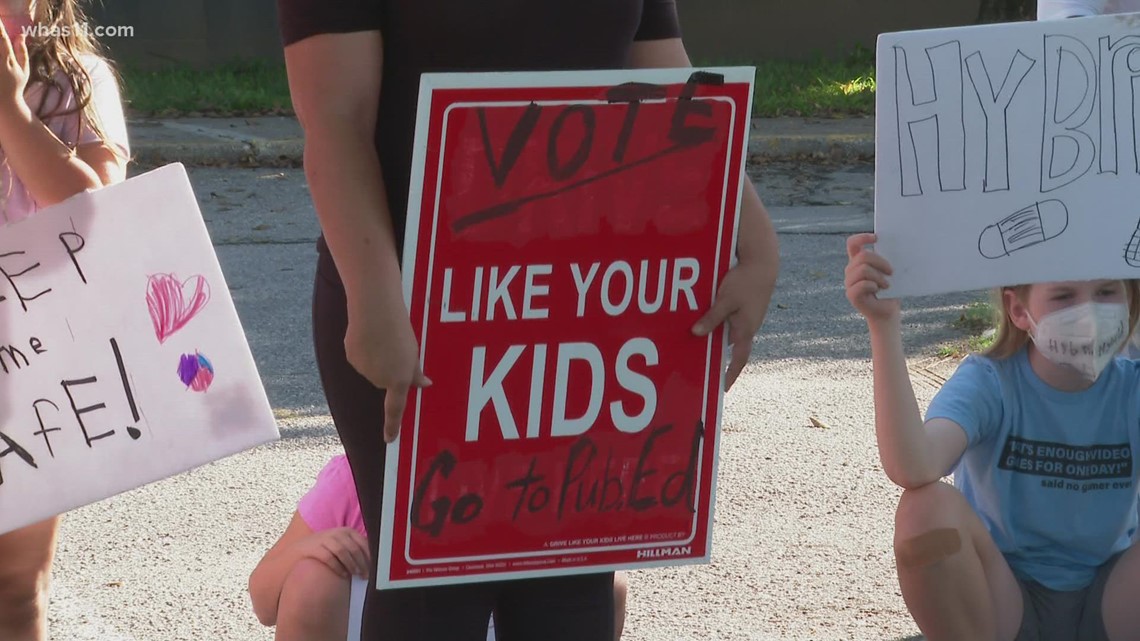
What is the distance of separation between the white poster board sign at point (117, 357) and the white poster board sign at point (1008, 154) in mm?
1077

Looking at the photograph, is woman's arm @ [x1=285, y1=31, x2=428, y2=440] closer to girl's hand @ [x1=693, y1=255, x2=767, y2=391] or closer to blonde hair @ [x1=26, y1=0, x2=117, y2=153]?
girl's hand @ [x1=693, y1=255, x2=767, y2=391]

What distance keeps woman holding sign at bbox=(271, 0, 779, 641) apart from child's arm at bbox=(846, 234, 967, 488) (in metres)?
0.38

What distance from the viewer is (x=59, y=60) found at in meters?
2.46

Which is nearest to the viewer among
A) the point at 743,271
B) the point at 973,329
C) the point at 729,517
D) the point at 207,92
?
the point at 743,271

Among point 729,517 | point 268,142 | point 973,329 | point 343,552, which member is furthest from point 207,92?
point 343,552

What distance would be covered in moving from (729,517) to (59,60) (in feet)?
6.78

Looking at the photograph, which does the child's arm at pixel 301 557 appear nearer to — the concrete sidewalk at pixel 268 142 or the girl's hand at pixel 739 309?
the girl's hand at pixel 739 309

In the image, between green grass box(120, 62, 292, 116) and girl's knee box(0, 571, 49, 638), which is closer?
girl's knee box(0, 571, 49, 638)

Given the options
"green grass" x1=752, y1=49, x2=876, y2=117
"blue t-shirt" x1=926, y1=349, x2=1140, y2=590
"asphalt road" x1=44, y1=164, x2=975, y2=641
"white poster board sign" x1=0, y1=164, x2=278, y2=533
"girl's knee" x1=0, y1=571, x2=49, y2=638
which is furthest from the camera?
"green grass" x1=752, y1=49, x2=876, y2=117

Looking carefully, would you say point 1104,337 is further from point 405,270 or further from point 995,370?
point 405,270

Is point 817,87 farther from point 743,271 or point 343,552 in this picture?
point 743,271

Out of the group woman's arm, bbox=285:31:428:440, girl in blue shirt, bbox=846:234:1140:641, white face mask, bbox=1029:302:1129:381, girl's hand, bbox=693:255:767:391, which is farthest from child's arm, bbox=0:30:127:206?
white face mask, bbox=1029:302:1129:381

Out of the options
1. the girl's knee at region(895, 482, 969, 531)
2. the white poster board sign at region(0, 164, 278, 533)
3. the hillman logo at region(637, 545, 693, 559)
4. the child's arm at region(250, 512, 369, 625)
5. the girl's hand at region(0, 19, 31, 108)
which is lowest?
the child's arm at region(250, 512, 369, 625)

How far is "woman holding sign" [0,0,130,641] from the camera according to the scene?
7.57 ft
